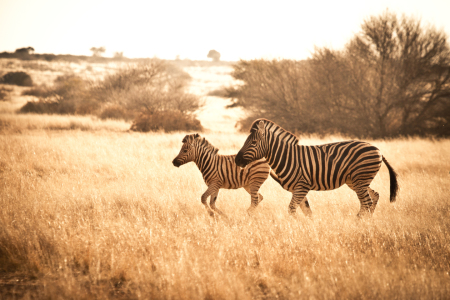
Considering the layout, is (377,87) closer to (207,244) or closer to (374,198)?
(374,198)

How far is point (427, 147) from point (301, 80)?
9728 millimetres

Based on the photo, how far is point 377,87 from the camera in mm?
17672

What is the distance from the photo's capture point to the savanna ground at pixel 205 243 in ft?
11.9

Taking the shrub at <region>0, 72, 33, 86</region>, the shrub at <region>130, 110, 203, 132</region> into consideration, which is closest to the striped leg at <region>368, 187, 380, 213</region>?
the shrub at <region>130, 110, 203, 132</region>

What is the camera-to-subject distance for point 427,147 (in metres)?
11.9

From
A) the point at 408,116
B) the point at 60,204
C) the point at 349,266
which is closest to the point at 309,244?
the point at 349,266

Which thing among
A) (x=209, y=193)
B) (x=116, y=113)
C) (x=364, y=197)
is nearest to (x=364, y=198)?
(x=364, y=197)

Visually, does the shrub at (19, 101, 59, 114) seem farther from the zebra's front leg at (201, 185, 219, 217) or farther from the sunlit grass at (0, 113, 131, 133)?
the zebra's front leg at (201, 185, 219, 217)

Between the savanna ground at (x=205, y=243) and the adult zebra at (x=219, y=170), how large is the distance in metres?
0.49

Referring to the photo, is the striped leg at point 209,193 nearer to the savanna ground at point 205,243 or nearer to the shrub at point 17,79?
the savanna ground at point 205,243

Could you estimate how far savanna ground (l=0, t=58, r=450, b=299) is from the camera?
3625mm

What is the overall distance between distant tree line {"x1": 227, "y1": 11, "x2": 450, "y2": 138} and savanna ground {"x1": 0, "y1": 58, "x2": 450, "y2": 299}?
33.7 feet

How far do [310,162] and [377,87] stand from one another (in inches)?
558

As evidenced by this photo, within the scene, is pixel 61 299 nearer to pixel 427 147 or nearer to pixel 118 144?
pixel 118 144
